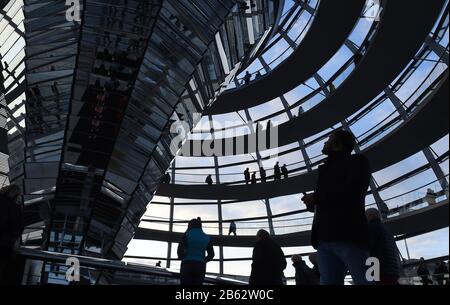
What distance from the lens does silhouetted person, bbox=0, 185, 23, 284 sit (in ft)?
15.8

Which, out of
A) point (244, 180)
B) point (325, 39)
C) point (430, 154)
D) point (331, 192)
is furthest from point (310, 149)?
point (331, 192)

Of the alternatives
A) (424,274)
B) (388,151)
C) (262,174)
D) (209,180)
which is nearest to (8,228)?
(424,274)

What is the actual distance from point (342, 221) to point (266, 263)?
340 centimetres

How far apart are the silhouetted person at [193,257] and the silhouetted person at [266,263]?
69 cm

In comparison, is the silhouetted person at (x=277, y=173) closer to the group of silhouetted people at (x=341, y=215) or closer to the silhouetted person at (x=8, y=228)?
the silhouetted person at (x=8, y=228)

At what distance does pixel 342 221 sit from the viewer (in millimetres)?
3518

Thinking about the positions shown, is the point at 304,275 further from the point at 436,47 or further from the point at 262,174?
the point at 262,174

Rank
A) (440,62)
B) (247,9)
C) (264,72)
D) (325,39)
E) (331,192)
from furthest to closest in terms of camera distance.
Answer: (264,72) → (325,39) → (440,62) → (247,9) → (331,192)

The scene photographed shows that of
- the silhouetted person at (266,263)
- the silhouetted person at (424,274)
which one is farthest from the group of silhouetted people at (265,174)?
the silhouetted person at (266,263)

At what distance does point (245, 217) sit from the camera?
119 ft

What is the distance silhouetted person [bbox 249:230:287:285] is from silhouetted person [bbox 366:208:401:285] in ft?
5.51

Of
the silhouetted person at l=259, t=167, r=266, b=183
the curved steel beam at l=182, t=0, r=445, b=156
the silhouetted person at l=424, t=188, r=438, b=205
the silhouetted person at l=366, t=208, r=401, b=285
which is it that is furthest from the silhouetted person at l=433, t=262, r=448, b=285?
the silhouetted person at l=259, t=167, r=266, b=183
